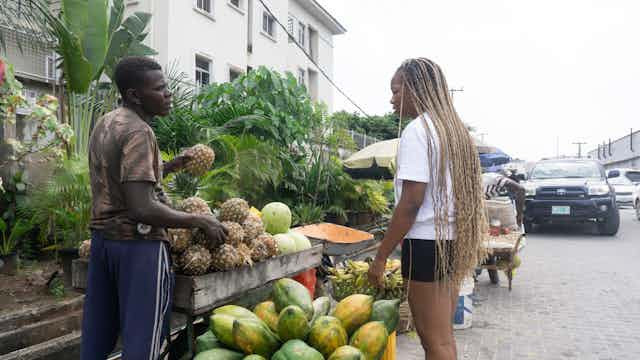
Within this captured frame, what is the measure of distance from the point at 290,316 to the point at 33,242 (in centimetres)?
494


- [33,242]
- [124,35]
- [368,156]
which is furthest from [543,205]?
[33,242]

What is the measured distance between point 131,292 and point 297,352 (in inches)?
31.3

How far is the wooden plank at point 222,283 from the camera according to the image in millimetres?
2301

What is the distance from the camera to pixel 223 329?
2.35m

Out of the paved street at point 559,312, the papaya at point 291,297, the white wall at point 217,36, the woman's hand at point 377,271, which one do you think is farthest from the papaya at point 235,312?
the white wall at point 217,36

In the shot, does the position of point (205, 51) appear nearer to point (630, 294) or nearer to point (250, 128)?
point (250, 128)

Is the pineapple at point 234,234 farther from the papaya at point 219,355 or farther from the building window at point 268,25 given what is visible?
the building window at point 268,25

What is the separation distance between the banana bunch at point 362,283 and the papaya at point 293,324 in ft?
2.08

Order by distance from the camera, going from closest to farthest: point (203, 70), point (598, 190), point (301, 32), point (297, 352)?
1. point (297, 352)
2. point (598, 190)
3. point (203, 70)
4. point (301, 32)

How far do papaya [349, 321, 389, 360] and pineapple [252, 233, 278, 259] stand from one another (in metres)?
0.72

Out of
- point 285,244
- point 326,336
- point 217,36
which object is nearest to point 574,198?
point 285,244

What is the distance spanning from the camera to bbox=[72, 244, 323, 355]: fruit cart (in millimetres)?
2305

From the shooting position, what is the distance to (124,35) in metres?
7.72

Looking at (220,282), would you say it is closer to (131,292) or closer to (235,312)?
(235,312)
